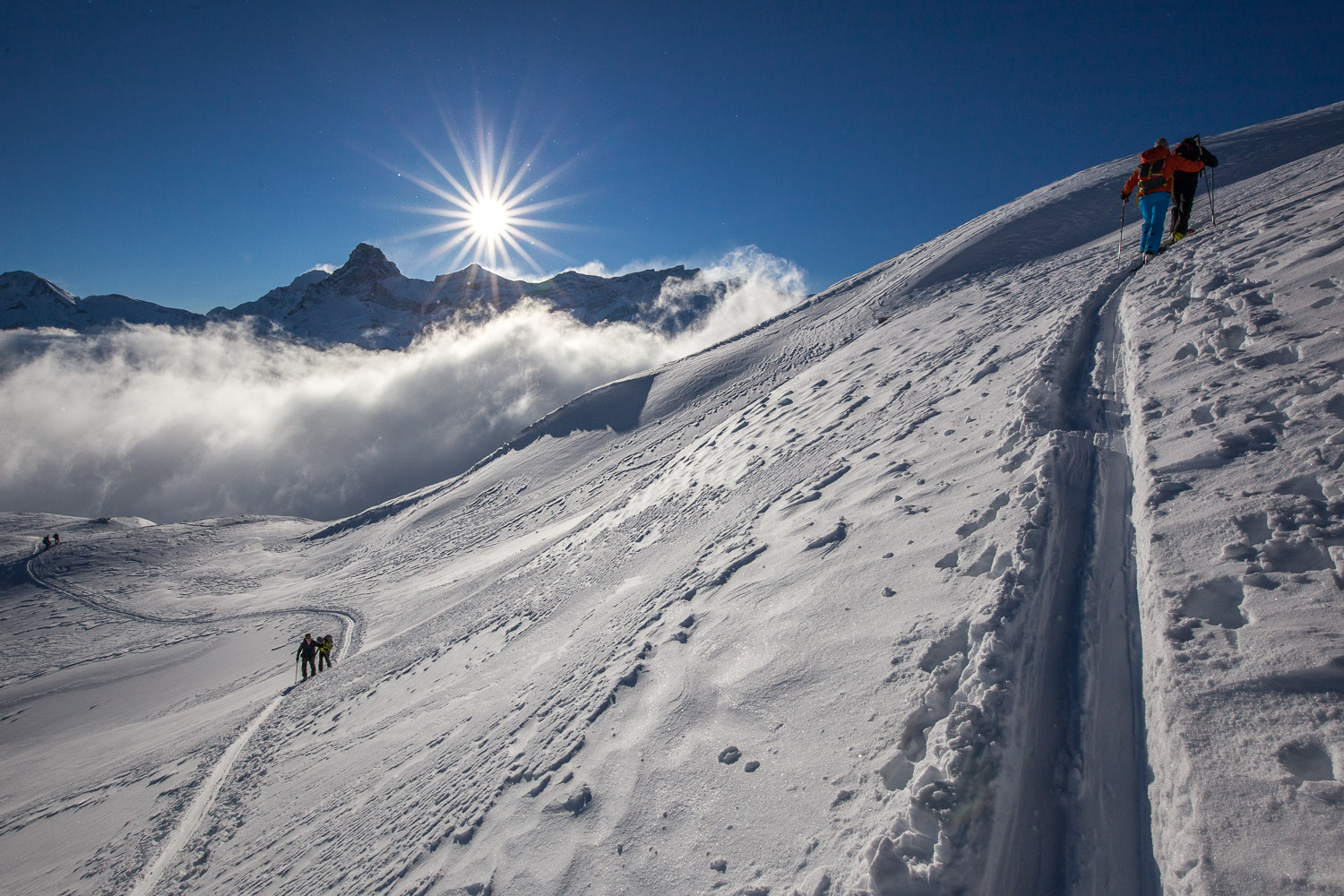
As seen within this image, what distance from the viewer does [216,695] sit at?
13.7m

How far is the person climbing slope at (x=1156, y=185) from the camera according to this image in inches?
409

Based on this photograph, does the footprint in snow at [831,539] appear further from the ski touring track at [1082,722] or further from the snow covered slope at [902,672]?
the ski touring track at [1082,722]

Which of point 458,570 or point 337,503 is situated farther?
point 337,503

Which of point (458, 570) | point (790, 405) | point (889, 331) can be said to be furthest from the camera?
point (458, 570)

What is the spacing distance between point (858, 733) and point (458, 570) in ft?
51.9

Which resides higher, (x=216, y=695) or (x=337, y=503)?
(x=337, y=503)

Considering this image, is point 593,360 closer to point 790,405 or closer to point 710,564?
point 790,405

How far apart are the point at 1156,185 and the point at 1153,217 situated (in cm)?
61

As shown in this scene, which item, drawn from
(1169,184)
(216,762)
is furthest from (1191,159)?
(216,762)

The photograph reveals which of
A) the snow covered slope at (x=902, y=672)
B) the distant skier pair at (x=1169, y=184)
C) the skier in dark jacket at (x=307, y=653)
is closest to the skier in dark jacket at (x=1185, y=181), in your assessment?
the distant skier pair at (x=1169, y=184)

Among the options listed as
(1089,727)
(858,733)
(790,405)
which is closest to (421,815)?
(858,733)

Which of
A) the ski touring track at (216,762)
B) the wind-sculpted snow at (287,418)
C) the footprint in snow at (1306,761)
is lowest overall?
the ski touring track at (216,762)

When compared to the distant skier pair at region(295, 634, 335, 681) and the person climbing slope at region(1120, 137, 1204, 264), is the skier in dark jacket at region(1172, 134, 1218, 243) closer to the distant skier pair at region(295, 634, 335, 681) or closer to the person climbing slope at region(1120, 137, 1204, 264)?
the person climbing slope at region(1120, 137, 1204, 264)

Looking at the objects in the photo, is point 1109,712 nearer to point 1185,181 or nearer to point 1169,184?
point 1169,184
